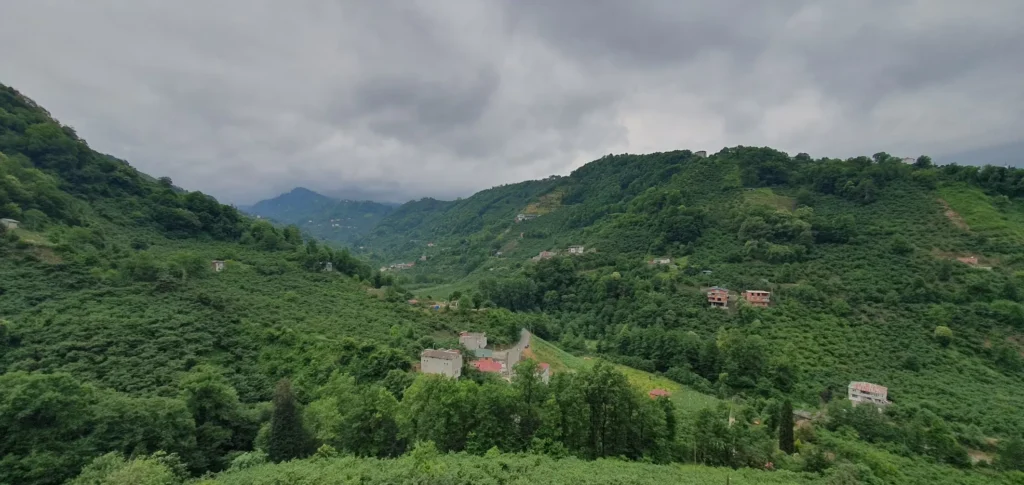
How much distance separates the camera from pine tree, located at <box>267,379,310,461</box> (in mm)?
15781

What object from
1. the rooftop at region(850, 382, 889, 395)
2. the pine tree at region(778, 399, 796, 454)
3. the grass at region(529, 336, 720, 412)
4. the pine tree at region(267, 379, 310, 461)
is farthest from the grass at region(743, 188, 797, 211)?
the pine tree at region(267, 379, 310, 461)

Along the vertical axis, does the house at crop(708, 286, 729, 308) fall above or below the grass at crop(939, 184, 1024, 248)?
below

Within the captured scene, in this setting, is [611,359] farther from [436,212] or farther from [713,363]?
[436,212]

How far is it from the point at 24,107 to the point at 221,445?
5083 cm

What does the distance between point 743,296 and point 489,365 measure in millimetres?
27901

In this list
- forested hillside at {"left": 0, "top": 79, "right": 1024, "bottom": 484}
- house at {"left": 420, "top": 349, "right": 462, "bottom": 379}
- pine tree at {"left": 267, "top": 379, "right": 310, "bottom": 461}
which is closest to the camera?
forested hillside at {"left": 0, "top": 79, "right": 1024, "bottom": 484}

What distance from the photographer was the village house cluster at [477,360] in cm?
2466

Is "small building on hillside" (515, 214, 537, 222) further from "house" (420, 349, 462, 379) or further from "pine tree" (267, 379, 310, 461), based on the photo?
"pine tree" (267, 379, 310, 461)

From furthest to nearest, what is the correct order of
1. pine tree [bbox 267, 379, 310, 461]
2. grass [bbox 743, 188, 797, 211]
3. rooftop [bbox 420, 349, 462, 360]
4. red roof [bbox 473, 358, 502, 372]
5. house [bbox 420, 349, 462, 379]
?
grass [bbox 743, 188, 797, 211] < red roof [bbox 473, 358, 502, 372] < rooftop [bbox 420, 349, 462, 360] < house [bbox 420, 349, 462, 379] < pine tree [bbox 267, 379, 310, 461]

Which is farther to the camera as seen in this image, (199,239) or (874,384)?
(199,239)

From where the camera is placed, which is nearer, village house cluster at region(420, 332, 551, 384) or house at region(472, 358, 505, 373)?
village house cluster at region(420, 332, 551, 384)

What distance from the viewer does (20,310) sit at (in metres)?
21.7

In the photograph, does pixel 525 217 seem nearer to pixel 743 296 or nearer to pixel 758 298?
pixel 743 296

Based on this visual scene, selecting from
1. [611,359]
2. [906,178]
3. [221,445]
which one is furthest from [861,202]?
[221,445]
